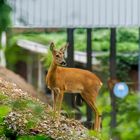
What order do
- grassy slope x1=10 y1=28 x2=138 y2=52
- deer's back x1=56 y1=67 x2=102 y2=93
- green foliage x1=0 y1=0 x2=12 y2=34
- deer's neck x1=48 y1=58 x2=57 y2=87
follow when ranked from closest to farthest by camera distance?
1. green foliage x1=0 y1=0 x2=12 y2=34
2. deer's neck x1=48 y1=58 x2=57 y2=87
3. deer's back x1=56 y1=67 x2=102 y2=93
4. grassy slope x1=10 y1=28 x2=138 y2=52

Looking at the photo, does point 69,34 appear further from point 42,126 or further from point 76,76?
point 42,126

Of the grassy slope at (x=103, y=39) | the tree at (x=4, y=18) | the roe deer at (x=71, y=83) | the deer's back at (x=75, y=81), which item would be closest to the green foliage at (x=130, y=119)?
the tree at (x=4, y=18)

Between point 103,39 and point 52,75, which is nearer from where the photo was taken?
point 52,75

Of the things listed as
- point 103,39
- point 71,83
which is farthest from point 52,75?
point 103,39

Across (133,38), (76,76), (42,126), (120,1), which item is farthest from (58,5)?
(133,38)

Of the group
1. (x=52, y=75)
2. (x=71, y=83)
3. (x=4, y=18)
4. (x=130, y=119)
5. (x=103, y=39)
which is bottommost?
(x=103, y=39)

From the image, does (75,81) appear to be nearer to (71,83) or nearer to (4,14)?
(71,83)

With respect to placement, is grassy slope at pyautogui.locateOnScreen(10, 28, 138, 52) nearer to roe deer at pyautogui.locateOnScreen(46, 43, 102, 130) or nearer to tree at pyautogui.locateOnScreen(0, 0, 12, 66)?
roe deer at pyautogui.locateOnScreen(46, 43, 102, 130)

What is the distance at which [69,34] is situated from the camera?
15547mm

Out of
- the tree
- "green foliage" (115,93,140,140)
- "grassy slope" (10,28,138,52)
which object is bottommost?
Answer: "grassy slope" (10,28,138,52)

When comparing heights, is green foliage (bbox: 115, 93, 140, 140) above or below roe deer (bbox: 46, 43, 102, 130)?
above

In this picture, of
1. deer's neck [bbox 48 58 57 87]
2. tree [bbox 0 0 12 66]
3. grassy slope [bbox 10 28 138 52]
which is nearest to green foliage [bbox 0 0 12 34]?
tree [bbox 0 0 12 66]

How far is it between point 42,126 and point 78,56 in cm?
1600

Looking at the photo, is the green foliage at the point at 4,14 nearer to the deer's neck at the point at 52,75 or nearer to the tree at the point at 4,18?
the tree at the point at 4,18
